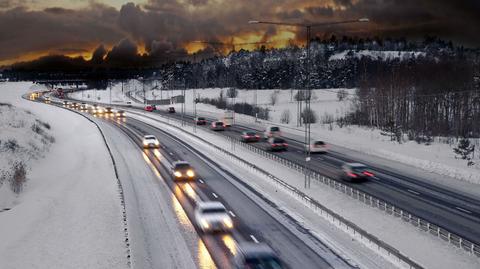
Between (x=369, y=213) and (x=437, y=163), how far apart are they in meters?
20.9

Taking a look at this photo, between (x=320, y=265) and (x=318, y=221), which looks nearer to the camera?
(x=320, y=265)

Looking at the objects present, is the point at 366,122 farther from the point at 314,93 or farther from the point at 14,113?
the point at 14,113

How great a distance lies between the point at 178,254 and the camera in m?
24.1

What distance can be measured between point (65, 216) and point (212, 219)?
11.3 m

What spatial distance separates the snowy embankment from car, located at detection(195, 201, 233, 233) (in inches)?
178

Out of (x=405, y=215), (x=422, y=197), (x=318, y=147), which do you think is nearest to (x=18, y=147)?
(x=318, y=147)

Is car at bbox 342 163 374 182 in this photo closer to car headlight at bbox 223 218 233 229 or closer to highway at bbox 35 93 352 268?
highway at bbox 35 93 352 268

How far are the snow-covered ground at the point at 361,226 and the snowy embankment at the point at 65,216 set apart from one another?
1124 cm

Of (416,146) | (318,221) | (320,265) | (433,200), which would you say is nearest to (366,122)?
(416,146)

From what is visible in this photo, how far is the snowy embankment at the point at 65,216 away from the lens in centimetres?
2477

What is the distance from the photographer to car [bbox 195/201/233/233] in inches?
Answer: 1092

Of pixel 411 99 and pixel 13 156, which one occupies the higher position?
pixel 411 99

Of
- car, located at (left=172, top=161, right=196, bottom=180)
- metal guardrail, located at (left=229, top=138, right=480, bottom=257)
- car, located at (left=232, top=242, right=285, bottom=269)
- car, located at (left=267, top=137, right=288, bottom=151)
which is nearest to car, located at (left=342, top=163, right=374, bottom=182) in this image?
metal guardrail, located at (left=229, top=138, right=480, bottom=257)

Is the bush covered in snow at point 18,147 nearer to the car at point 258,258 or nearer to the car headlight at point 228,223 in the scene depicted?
the car headlight at point 228,223
